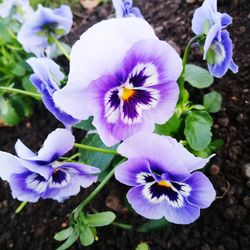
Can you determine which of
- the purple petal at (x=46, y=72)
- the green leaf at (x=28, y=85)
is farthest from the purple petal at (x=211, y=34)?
the green leaf at (x=28, y=85)

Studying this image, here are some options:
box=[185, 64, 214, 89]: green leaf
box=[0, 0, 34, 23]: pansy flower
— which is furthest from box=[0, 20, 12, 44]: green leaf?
box=[185, 64, 214, 89]: green leaf

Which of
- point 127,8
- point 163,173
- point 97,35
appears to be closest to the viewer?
point 97,35

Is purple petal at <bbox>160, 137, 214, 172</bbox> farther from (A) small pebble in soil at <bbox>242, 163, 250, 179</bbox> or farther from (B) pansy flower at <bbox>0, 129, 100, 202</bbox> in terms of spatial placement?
(A) small pebble in soil at <bbox>242, 163, 250, 179</bbox>

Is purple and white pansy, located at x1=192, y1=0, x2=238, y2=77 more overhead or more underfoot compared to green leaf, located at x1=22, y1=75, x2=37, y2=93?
more overhead

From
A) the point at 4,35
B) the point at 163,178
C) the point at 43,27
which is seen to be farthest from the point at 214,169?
the point at 4,35

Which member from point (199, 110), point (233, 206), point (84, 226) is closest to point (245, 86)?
point (199, 110)

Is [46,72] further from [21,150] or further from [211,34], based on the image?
[211,34]

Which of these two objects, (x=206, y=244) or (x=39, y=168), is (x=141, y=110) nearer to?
(x=39, y=168)
